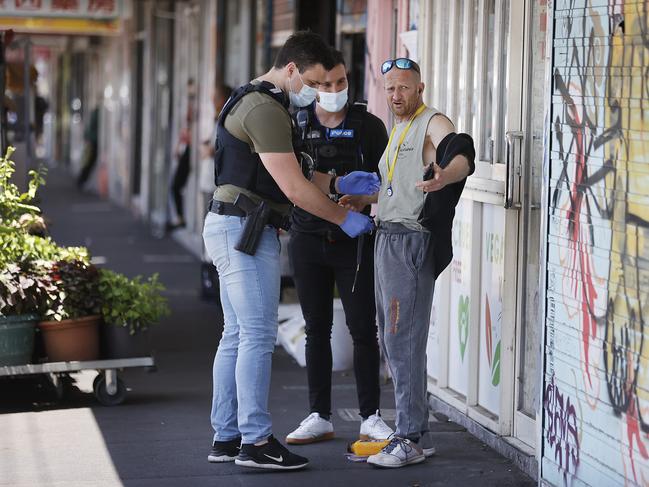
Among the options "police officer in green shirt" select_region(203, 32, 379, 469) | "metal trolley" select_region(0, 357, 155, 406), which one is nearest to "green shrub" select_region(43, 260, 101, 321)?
"metal trolley" select_region(0, 357, 155, 406)

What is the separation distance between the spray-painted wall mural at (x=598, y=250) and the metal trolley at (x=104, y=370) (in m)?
2.80

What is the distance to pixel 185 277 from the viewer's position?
13625 mm

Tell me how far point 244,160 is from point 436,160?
0.85 meters

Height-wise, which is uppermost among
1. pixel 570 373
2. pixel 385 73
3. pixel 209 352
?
pixel 385 73

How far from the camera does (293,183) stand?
570 centimetres

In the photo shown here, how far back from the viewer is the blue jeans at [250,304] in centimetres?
586

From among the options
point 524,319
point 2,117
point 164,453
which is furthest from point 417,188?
point 2,117

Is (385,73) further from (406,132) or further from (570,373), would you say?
(570,373)

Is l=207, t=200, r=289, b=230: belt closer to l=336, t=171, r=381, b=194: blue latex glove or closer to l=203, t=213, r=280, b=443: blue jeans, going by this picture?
l=203, t=213, r=280, b=443: blue jeans

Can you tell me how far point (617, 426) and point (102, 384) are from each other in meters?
3.55

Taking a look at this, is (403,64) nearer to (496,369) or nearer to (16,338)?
(496,369)

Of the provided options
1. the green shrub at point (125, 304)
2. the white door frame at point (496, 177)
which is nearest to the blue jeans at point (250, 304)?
the white door frame at point (496, 177)

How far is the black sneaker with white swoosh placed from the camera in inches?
234

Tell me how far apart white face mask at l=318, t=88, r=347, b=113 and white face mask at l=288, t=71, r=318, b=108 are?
0.19 meters
